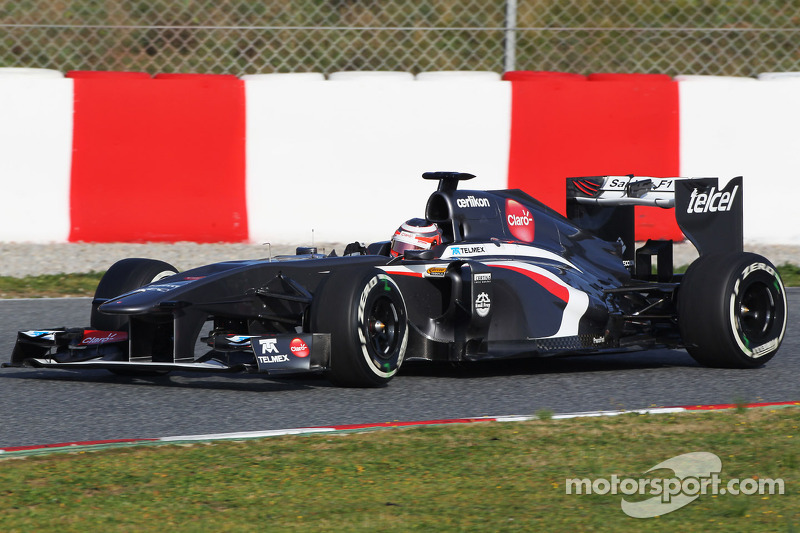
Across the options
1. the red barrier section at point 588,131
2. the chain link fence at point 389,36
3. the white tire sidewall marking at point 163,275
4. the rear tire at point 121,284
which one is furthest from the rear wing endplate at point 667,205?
the chain link fence at point 389,36

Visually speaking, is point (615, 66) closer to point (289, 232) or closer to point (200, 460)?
point (289, 232)

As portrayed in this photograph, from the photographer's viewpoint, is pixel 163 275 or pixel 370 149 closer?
pixel 163 275

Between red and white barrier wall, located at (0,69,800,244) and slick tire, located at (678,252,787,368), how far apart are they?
13.9 feet

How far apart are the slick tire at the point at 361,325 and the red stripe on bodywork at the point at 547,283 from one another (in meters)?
0.85

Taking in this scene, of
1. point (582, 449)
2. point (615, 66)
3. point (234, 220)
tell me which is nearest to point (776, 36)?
point (615, 66)

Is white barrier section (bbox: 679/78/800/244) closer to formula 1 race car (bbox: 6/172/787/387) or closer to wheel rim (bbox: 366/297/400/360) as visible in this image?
formula 1 race car (bbox: 6/172/787/387)

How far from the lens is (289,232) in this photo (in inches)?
439

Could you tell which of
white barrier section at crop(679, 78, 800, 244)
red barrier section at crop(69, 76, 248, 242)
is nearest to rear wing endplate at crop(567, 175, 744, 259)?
white barrier section at crop(679, 78, 800, 244)

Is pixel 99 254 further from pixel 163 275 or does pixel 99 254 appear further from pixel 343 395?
pixel 343 395

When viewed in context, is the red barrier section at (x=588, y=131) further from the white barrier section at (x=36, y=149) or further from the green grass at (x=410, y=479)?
the green grass at (x=410, y=479)

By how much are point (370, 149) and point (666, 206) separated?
407 centimetres

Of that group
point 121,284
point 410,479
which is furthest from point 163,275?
point 410,479

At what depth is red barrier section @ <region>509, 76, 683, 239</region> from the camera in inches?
444

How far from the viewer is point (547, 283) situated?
270 inches
